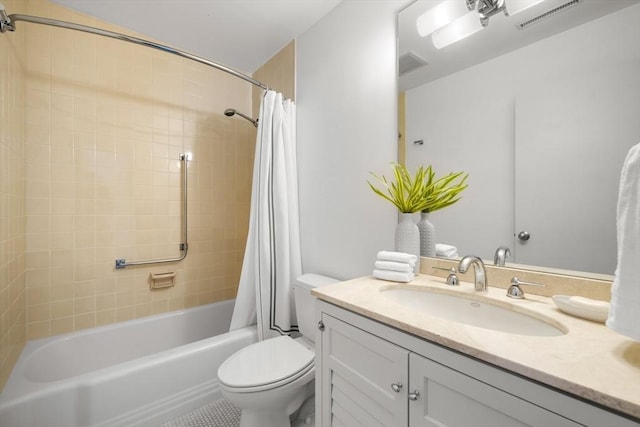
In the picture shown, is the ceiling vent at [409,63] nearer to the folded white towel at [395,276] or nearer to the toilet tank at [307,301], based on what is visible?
the folded white towel at [395,276]

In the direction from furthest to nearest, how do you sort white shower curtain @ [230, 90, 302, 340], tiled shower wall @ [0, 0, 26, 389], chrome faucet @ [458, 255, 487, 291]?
white shower curtain @ [230, 90, 302, 340]
tiled shower wall @ [0, 0, 26, 389]
chrome faucet @ [458, 255, 487, 291]

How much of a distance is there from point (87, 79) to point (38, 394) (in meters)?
1.81

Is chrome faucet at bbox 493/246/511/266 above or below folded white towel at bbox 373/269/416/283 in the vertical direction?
above

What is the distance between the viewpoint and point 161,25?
6.10 feet

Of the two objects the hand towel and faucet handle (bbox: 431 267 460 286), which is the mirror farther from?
the hand towel

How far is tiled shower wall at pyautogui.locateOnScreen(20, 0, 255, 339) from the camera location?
1638 mm

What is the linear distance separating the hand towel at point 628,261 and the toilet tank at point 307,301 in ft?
3.83

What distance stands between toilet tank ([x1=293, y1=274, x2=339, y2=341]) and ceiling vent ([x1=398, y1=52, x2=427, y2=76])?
3.95 ft

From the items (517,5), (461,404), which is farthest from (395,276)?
(517,5)

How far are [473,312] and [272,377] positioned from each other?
0.86m

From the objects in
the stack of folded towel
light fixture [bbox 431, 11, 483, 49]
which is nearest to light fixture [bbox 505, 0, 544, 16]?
light fixture [bbox 431, 11, 483, 49]

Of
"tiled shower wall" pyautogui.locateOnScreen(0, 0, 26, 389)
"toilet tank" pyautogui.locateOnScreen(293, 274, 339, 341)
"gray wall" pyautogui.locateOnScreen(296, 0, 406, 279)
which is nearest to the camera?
"tiled shower wall" pyautogui.locateOnScreen(0, 0, 26, 389)

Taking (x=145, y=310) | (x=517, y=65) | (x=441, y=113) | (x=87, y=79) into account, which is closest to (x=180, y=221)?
(x=145, y=310)

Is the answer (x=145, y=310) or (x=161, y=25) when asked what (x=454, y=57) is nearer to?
(x=161, y=25)
